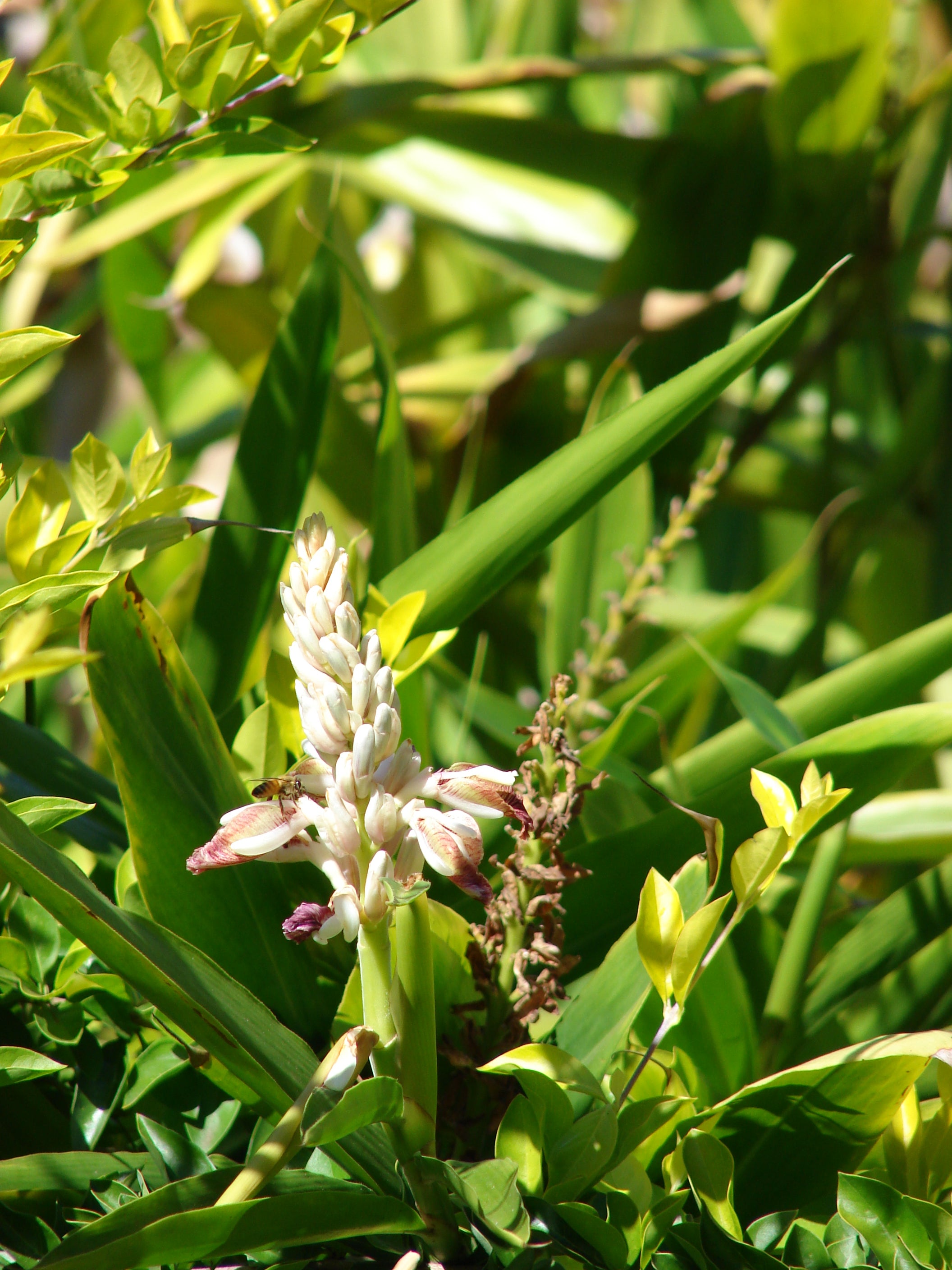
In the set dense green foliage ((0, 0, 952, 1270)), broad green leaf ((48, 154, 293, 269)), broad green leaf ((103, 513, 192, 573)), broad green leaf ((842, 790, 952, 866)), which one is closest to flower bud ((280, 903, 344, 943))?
dense green foliage ((0, 0, 952, 1270))

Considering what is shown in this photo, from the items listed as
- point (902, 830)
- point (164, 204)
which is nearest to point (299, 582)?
point (902, 830)

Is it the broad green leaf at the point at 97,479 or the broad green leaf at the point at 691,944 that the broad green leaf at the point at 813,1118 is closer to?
the broad green leaf at the point at 691,944

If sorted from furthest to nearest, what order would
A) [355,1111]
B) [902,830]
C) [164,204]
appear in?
[164,204] → [902,830] → [355,1111]

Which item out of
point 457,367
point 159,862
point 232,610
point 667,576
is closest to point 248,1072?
point 159,862

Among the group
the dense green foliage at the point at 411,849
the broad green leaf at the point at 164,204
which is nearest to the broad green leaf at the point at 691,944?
the dense green foliage at the point at 411,849

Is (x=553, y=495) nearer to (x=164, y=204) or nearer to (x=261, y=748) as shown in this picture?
(x=261, y=748)
